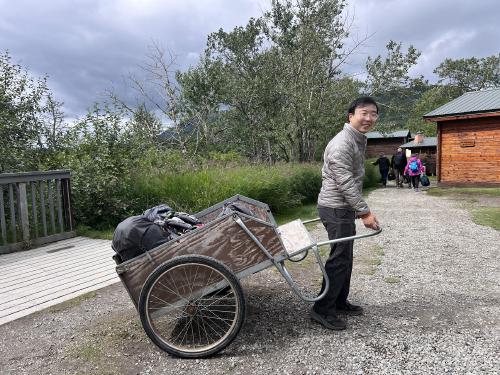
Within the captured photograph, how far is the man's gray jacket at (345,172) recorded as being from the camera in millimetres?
3248

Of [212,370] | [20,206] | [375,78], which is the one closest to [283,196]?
[20,206]

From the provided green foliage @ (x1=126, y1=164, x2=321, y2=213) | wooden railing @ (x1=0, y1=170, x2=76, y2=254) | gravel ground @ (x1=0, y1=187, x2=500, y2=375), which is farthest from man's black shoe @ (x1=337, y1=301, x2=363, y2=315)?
wooden railing @ (x1=0, y1=170, x2=76, y2=254)

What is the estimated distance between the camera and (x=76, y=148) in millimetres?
8789

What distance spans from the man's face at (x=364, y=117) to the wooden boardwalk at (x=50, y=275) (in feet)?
11.9

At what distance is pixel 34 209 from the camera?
6.94m

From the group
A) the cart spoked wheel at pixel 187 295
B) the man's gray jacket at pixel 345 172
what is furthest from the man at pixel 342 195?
the cart spoked wheel at pixel 187 295

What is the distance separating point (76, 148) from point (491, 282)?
27.1ft

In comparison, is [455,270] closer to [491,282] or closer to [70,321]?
[491,282]

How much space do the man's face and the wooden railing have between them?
5.84 metres

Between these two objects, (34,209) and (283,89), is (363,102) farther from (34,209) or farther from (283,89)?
(283,89)

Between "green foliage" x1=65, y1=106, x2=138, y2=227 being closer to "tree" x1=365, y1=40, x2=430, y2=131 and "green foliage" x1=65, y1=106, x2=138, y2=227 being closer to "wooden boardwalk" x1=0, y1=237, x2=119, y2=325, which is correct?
"wooden boardwalk" x1=0, y1=237, x2=119, y2=325

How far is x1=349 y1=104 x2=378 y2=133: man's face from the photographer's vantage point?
3.39 m

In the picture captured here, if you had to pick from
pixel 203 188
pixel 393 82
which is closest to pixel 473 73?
pixel 393 82

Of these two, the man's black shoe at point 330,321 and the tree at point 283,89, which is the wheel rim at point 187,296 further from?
the tree at point 283,89
